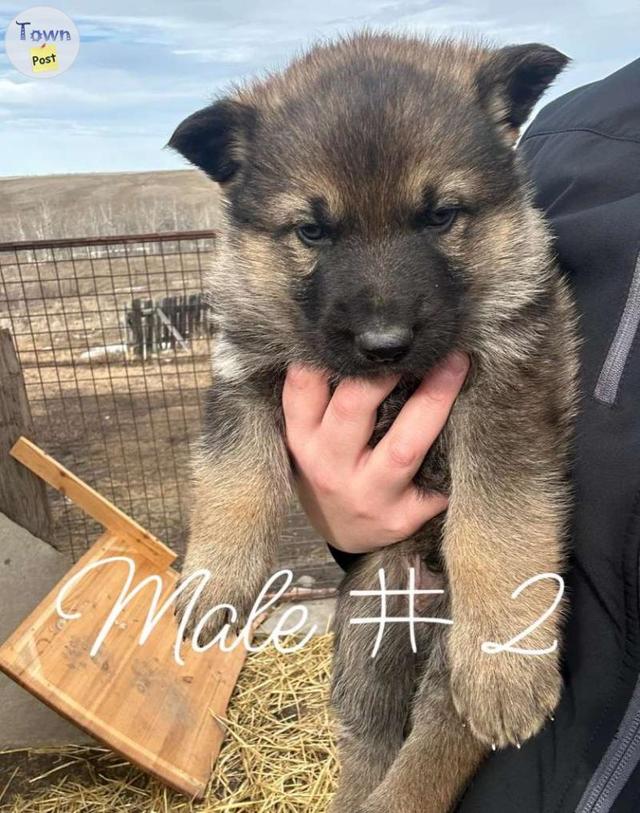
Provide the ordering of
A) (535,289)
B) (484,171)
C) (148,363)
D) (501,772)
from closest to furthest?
(501,772), (484,171), (535,289), (148,363)

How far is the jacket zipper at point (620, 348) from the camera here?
1.26 meters

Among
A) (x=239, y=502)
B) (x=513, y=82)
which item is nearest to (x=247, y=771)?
(x=239, y=502)

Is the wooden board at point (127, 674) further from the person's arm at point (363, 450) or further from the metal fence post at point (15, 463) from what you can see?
the person's arm at point (363, 450)

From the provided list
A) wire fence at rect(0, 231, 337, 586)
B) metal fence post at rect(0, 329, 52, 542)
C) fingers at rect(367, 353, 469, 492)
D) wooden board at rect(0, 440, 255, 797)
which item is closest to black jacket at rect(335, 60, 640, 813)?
fingers at rect(367, 353, 469, 492)

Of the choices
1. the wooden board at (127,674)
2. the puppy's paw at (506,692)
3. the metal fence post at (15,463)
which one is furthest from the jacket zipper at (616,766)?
the metal fence post at (15,463)

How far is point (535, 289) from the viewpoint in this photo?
1687 mm

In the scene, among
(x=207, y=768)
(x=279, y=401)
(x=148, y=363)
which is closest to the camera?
(x=279, y=401)

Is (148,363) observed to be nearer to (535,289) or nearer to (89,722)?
(89,722)

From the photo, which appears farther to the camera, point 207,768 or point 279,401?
point 207,768

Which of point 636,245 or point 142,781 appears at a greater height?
point 636,245

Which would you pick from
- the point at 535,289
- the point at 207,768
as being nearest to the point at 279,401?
the point at 535,289

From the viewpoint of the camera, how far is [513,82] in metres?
1.66

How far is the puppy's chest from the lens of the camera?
171cm

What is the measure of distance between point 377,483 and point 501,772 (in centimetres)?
59
